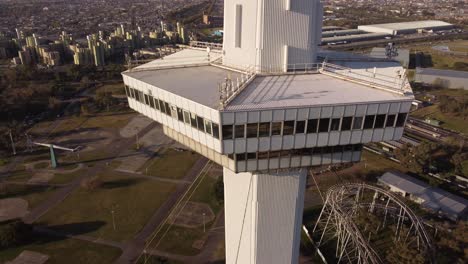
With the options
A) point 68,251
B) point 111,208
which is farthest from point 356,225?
point 68,251

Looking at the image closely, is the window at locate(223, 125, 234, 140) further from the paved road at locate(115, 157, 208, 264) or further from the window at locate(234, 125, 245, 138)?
the paved road at locate(115, 157, 208, 264)

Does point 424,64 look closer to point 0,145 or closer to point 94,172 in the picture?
point 94,172

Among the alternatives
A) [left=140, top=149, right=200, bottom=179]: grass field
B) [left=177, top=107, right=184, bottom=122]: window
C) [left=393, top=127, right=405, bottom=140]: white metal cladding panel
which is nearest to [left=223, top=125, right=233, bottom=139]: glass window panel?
[left=177, top=107, right=184, bottom=122]: window

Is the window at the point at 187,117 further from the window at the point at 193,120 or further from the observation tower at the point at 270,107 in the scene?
the window at the point at 193,120

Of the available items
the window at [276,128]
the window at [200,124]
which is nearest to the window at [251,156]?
the window at [276,128]

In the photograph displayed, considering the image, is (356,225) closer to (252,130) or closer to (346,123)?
(346,123)

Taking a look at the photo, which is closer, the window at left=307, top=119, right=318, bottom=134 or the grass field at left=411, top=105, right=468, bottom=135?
the window at left=307, top=119, right=318, bottom=134
